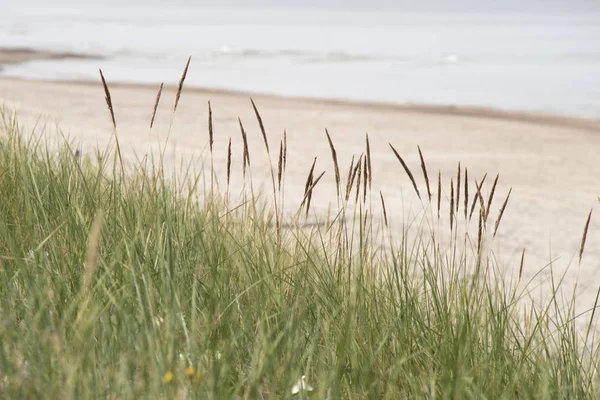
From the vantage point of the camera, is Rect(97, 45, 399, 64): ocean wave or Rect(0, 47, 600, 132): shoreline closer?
Rect(0, 47, 600, 132): shoreline

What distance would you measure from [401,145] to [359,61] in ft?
52.8

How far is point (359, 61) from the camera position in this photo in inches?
1034

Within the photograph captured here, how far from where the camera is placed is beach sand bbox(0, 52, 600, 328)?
19.6 feet

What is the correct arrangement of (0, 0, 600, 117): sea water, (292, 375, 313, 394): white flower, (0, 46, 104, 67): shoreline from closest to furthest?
(292, 375, 313, 394): white flower → (0, 0, 600, 117): sea water → (0, 46, 104, 67): shoreline

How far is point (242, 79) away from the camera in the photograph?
2094 centimetres

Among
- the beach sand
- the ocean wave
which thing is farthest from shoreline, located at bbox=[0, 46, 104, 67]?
the beach sand

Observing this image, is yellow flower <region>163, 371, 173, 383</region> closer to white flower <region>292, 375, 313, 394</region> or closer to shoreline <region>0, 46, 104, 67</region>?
white flower <region>292, 375, 313, 394</region>

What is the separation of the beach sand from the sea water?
2280 mm

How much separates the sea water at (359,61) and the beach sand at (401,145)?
7.48 ft

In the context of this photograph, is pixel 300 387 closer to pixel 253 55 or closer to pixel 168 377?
pixel 168 377

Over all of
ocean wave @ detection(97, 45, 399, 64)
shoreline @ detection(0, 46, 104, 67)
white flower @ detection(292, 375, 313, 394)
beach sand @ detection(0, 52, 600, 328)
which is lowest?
beach sand @ detection(0, 52, 600, 328)

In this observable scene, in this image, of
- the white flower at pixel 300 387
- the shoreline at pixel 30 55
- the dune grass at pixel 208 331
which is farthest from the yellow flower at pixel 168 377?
the shoreline at pixel 30 55

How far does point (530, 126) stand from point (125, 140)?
6.91 m

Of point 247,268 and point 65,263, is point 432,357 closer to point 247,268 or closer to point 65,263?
point 247,268
